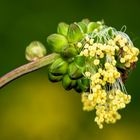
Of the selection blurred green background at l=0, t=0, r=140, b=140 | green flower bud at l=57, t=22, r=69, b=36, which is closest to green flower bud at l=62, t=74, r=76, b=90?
green flower bud at l=57, t=22, r=69, b=36

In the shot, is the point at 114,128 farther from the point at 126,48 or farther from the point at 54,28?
the point at 126,48

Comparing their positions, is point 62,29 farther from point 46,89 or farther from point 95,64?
point 46,89

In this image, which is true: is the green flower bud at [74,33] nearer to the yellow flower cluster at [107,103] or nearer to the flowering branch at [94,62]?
the flowering branch at [94,62]

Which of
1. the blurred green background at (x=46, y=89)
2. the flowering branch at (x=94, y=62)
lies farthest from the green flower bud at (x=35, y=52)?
the blurred green background at (x=46, y=89)

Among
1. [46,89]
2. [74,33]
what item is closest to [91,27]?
[74,33]

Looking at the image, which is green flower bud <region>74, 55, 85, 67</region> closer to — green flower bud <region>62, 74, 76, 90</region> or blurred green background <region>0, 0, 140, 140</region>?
green flower bud <region>62, 74, 76, 90</region>

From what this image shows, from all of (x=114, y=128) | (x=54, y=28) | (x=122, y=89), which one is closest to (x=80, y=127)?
(x=114, y=128)

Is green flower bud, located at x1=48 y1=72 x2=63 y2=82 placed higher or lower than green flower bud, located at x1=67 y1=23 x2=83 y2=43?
lower
